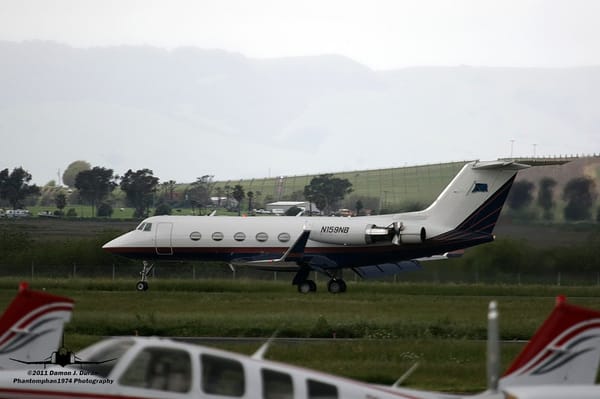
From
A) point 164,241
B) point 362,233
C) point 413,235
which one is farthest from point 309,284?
point 164,241

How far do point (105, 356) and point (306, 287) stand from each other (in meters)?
31.9

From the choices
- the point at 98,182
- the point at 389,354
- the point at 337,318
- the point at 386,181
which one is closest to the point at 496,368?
the point at 389,354

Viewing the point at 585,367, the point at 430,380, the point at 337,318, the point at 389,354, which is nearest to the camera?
the point at 585,367

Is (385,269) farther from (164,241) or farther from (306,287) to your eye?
(164,241)

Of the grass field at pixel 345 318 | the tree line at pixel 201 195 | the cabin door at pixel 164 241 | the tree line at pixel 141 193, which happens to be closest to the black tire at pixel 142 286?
the grass field at pixel 345 318

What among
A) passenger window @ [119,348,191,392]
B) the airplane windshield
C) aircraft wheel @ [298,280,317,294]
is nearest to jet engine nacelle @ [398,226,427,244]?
aircraft wheel @ [298,280,317,294]

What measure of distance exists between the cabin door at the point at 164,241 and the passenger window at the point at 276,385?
3410 centimetres

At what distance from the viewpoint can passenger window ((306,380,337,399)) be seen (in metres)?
12.0

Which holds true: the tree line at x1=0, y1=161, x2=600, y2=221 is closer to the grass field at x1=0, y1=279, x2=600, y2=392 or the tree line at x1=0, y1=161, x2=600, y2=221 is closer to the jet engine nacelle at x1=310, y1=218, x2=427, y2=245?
the grass field at x1=0, y1=279, x2=600, y2=392

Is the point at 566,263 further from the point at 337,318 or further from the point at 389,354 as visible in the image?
the point at 389,354

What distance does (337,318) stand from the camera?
31.3 metres

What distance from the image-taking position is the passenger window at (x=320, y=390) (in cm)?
1202

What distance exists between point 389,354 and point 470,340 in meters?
4.40

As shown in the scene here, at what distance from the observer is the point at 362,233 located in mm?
44031
